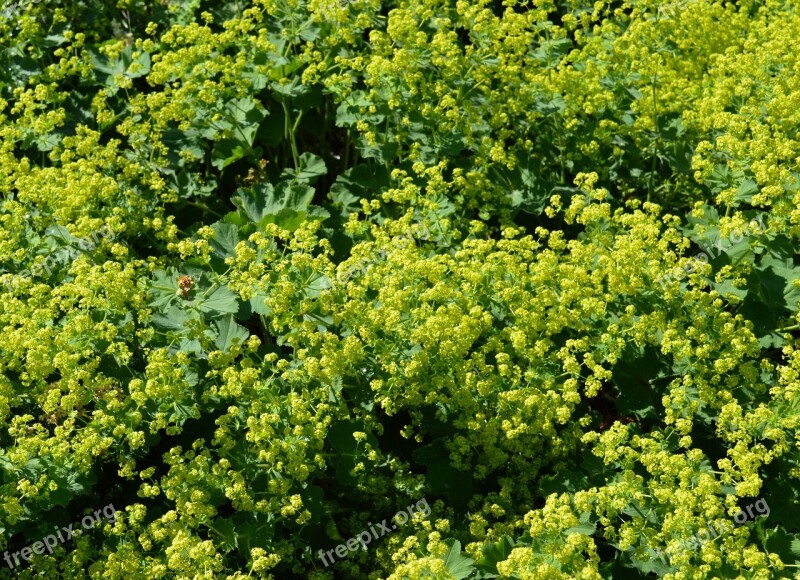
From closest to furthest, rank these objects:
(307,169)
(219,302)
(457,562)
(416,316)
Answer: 1. (457,562)
2. (416,316)
3. (219,302)
4. (307,169)

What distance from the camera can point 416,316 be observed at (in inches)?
195

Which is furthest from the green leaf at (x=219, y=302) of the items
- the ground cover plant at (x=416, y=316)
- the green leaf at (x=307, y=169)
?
the green leaf at (x=307, y=169)

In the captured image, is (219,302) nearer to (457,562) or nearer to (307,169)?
(307,169)

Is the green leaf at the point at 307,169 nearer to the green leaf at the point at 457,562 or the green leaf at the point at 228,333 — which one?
the green leaf at the point at 228,333

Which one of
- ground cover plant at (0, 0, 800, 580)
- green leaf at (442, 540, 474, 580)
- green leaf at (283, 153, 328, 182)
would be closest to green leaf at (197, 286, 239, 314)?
ground cover plant at (0, 0, 800, 580)

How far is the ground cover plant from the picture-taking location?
468cm

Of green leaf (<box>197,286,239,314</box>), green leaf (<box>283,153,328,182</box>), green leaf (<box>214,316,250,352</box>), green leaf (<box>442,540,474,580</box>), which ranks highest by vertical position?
green leaf (<box>283,153,328,182</box>)

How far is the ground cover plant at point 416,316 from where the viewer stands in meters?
4.68

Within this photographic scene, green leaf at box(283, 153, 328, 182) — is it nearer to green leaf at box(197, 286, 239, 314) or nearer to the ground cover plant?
the ground cover plant

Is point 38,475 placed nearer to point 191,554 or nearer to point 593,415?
point 191,554

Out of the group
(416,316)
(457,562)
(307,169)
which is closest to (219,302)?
(416,316)

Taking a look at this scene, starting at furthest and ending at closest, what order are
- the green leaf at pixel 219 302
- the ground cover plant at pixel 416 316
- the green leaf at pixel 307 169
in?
the green leaf at pixel 307 169 < the green leaf at pixel 219 302 < the ground cover plant at pixel 416 316

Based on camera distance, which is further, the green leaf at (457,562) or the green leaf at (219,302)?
the green leaf at (219,302)

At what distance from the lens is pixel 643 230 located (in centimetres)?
531
